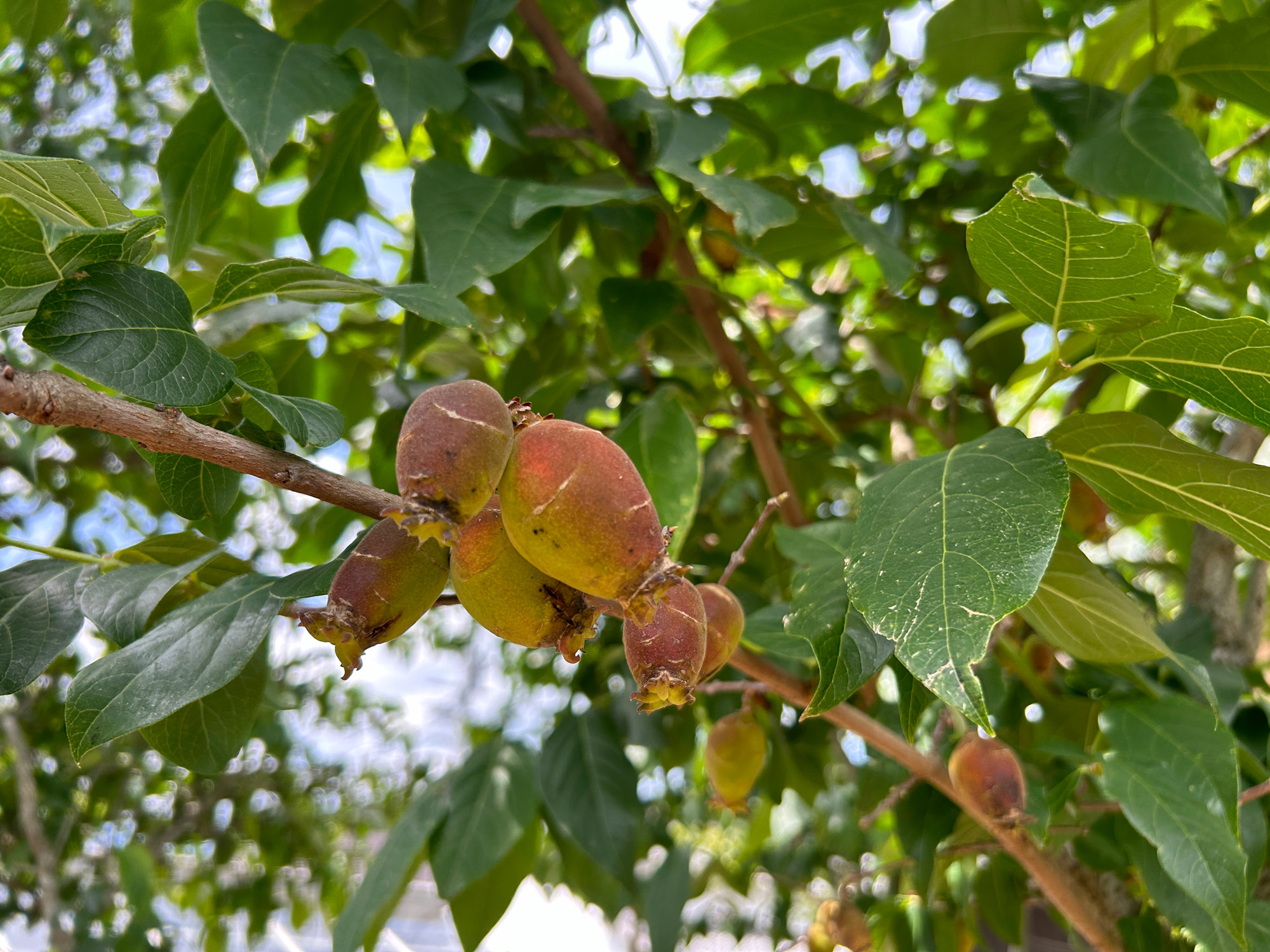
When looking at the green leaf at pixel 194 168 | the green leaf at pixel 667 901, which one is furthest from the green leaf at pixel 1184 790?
the green leaf at pixel 194 168

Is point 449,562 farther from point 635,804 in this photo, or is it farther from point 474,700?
point 474,700

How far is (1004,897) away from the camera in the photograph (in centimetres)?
114

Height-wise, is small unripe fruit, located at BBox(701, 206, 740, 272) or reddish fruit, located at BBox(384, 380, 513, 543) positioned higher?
reddish fruit, located at BBox(384, 380, 513, 543)

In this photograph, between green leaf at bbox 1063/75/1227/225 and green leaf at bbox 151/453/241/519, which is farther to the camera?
green leaf at bbox 1063/75/1227/225

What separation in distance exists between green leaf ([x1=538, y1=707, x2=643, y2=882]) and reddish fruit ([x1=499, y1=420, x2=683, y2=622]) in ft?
2.08

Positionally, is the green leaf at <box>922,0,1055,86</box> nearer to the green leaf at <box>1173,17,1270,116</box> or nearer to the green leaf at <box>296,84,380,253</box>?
the green leaf at <box>1173,17,1270,116</box>

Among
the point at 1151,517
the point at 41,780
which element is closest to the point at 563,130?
the point at 1151,517

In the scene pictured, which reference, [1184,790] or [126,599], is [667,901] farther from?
[126,599]

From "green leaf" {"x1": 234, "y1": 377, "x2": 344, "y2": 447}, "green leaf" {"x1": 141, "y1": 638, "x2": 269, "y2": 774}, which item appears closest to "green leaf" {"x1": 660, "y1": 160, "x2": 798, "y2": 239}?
"green leaf" {"x1": 234, "y1": 377, "x2": 344, "y2": 447}

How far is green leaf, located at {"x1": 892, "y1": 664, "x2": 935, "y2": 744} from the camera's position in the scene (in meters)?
0.53

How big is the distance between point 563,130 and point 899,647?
27.4 inches

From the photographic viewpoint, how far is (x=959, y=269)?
117cm

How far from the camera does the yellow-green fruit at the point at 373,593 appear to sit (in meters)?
0.40

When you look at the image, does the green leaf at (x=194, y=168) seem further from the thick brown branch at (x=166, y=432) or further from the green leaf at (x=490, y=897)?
the green leaf at (x=490, y=897)
